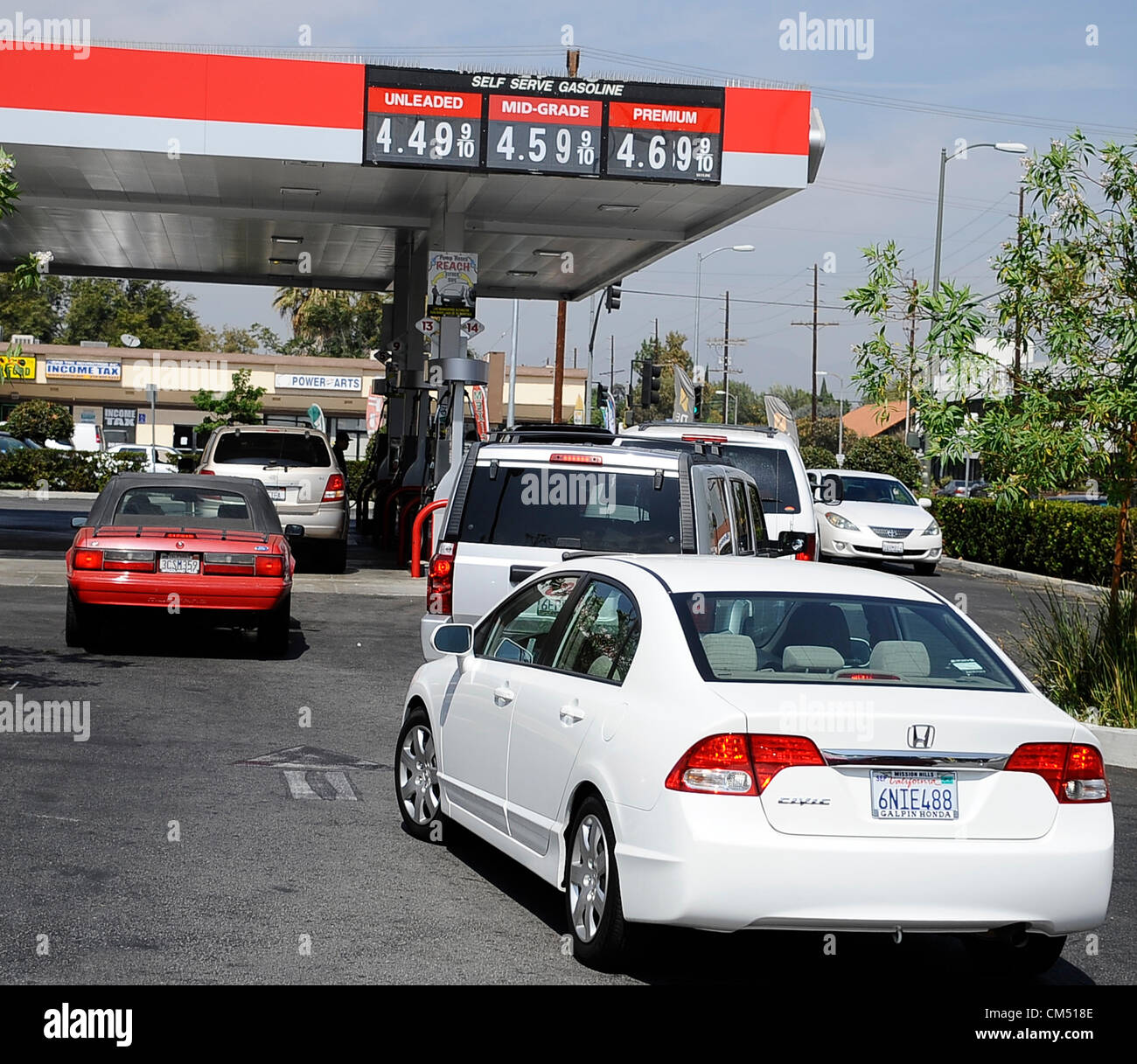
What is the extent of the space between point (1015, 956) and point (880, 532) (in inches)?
859

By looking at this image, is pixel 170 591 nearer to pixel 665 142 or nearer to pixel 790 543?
pixel 790 543

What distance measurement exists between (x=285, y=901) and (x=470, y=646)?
62.1 inches

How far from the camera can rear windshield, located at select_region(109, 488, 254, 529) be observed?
1408 centimetres

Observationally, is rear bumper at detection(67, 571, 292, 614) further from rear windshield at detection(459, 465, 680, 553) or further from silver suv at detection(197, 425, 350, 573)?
silver suv at detection(197, 425, 350, 573)

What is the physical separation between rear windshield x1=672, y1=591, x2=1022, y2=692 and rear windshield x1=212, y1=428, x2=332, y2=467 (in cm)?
1611

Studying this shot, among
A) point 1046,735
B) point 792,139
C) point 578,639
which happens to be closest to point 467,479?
point 578,639

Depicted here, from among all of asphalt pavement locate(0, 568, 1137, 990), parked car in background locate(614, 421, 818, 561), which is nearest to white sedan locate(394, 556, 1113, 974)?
asphalt pavement locate(0, 568, 1137, 990)

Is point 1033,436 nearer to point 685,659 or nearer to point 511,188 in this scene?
point 685,659

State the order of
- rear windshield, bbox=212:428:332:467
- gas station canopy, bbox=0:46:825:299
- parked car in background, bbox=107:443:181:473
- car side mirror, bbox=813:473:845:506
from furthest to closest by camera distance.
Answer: parked car in background, bbox=107:443:181:473
rear windshield, bbox=212:428:332:467
gas station canopy, bbox=0:46:825:299
car side mirror, bbox=813:473:845:506

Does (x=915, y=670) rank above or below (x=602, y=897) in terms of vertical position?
above

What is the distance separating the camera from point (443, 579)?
403 inches

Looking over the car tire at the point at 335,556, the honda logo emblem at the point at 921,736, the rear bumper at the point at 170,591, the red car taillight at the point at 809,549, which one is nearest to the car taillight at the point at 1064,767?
the honda logo emblem at the point at 921,736

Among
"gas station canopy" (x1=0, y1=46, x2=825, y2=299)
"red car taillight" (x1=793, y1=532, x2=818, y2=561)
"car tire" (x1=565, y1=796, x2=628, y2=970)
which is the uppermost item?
"gas station canopy" (x1=0, y1=46, x2=825, y2=299)

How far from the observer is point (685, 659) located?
19.3 feet
